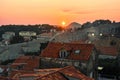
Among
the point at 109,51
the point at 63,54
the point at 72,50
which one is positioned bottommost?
the point at 109,51

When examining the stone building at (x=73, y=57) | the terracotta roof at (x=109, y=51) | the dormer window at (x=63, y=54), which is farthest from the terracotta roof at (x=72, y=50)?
the terracotta roof at (x=109, y=51)

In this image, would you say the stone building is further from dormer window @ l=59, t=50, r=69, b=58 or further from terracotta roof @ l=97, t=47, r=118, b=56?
terracotta roof @ l=97, t=47, r=118, b=56

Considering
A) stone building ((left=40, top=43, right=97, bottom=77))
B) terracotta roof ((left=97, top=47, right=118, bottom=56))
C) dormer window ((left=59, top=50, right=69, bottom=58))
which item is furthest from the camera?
terracotta roof ((left=97, top=47, right=118, bottom=56))

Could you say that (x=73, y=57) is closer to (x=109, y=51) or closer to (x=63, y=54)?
(x=63, y=54)

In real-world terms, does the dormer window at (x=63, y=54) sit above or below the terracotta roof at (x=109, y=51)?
above

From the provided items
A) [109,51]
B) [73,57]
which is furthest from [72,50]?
[109,51]

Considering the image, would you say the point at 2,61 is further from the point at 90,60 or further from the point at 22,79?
the point at 22,79

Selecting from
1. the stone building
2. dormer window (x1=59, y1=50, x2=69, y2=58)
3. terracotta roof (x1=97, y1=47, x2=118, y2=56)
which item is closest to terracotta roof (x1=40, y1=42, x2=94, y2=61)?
the stone building

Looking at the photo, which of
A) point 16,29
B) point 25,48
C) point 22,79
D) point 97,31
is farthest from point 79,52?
point 16,29

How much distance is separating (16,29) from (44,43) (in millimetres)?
111392

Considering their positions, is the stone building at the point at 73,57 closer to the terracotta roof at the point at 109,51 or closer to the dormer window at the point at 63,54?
the dormer window at the point at 63,54

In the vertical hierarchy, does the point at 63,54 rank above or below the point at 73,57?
above

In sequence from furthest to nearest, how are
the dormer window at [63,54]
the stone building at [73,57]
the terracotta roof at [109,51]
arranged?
the terracotta roof at [109,51] < the dormer window at [63,54] < the stone building at [73,57]

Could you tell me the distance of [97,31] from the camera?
9319 cm
